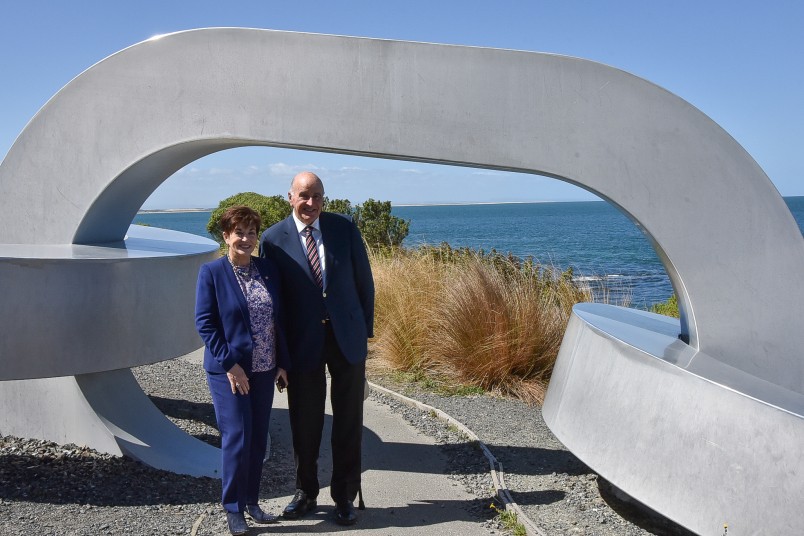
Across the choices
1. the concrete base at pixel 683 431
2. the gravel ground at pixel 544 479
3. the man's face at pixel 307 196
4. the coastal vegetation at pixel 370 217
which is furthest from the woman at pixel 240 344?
the coastal vegetation at pixel 370 217

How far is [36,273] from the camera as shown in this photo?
4.85 m

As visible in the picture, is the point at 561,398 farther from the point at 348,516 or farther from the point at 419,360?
the point at 419,360

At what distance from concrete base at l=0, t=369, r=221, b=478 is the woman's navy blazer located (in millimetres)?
1610

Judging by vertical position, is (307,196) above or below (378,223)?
above

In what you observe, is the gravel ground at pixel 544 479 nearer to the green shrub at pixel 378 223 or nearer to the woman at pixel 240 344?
the woman at pixel 240 344

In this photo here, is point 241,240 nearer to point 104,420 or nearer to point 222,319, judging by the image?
point 222,319

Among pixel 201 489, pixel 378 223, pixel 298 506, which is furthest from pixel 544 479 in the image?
pixel 378 223

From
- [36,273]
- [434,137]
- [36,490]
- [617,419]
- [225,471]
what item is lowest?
[36,490]

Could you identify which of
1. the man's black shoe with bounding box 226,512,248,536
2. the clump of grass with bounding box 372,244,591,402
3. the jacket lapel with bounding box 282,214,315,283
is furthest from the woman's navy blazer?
the clump of grass with bounding box 372,244,591,402

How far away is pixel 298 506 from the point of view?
4.64 metres

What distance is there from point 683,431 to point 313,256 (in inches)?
83.4

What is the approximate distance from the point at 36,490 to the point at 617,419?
3561 mm

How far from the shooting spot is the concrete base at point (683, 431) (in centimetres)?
380

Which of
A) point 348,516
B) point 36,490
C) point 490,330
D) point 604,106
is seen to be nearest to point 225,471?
point 348,516
